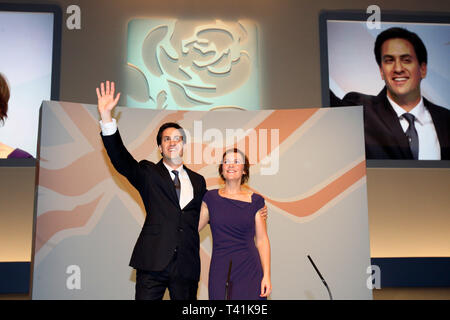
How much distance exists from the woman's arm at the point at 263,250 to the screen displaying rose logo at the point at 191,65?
188 cm

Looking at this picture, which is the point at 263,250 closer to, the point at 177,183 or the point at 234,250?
the point at 234,250

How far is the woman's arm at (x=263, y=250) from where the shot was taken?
8.25 feet

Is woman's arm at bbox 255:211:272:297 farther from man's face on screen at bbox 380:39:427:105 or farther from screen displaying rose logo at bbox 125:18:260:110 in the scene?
man's face on screen at bbox 380:39:427:105

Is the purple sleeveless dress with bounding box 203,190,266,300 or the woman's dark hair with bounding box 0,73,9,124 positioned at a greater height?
the woman's dark hair with bounding box 0,73,9,124

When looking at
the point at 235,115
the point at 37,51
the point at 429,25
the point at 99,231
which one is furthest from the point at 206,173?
the point at 429,25

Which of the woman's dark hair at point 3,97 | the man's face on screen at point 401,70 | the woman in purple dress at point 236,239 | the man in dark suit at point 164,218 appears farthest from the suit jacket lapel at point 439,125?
the woman's dark hair at point 3,97

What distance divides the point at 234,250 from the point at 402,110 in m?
2.69

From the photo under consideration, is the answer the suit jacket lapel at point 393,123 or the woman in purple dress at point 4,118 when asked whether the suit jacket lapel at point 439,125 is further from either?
the woman in purple dress at point 4,118

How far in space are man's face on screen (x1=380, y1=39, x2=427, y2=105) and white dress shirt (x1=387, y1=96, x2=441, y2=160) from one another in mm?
83

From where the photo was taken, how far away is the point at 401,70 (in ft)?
14.8

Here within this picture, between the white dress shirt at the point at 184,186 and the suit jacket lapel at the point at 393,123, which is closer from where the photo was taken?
the white dress shirt at the point at 184,186

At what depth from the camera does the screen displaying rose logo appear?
430 centimetres

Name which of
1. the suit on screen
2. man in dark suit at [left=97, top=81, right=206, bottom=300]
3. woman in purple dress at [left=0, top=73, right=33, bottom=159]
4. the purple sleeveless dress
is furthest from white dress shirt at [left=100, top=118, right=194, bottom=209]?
the suit on screen

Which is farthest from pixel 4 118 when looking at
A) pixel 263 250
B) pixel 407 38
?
pixel 407 38
